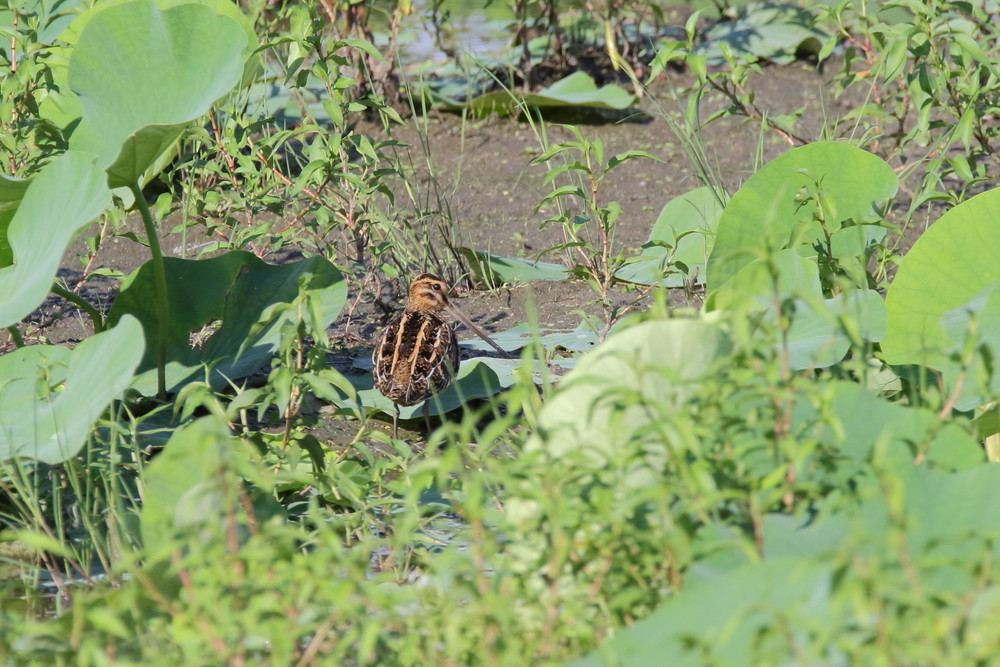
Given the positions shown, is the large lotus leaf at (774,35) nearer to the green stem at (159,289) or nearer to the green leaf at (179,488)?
the green stem at (159,289)

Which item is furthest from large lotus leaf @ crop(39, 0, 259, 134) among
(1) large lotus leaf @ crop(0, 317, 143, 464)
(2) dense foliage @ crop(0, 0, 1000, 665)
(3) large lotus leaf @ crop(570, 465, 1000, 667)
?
(3) large lotus leaf @ crop(570, 465, 1000, 667)

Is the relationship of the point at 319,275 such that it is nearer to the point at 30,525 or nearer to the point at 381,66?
the point at 30,525

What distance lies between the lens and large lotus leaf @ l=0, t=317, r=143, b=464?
2.58 meters

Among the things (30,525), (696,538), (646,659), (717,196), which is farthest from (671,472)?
(717,196)

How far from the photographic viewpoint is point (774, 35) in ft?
25.3

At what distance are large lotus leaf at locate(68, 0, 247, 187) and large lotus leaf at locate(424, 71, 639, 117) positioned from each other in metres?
3.21

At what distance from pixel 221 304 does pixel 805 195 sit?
1.76 m

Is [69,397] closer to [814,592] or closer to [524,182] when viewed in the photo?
[814,592]

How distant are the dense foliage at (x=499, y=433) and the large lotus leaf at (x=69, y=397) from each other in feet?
0.04

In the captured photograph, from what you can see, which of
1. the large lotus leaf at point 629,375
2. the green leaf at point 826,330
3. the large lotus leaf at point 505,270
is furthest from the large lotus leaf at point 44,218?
the large lotus leaf at point 505,270

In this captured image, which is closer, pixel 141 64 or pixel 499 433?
pixel 499 433

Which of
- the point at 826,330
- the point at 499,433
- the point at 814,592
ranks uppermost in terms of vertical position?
the point at 499,433

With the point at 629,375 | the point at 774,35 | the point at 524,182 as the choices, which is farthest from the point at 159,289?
the point at 774,35

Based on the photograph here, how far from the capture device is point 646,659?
1.70 metres
